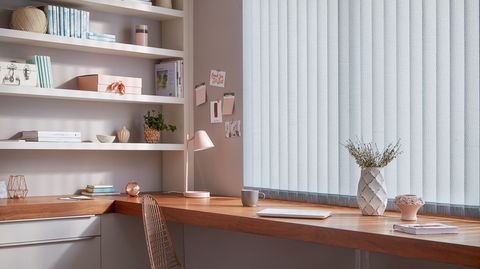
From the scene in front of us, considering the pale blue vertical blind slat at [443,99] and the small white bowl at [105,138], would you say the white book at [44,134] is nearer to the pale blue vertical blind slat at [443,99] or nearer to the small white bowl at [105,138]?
the small white bowl at [105,138]

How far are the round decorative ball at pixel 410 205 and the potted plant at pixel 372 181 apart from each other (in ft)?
0.63

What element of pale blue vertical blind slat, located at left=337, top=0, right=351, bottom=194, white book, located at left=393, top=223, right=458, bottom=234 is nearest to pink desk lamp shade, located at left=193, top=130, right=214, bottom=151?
pale blue vertical blind slat, located at left=337, top=0, right=351, bottom=194

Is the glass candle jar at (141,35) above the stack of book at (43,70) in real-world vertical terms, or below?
above

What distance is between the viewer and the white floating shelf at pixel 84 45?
4.06 metres

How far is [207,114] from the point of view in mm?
4742

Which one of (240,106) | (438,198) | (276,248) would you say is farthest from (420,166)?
(240,106)

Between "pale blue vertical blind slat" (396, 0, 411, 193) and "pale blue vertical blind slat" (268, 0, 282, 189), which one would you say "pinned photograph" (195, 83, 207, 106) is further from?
"pale blue vertical blind slat" (396, 0, 411, 193)

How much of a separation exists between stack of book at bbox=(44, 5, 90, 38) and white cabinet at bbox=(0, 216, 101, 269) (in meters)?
1.11

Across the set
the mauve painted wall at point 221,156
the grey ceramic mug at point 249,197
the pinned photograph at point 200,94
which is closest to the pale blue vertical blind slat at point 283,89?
the mauve painted wall at point 221,156

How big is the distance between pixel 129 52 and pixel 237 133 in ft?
2.86

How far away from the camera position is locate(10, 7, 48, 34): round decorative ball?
4.11 meters

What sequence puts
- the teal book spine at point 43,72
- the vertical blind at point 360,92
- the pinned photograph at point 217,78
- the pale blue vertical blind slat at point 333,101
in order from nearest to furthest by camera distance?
the vertical blind at point 360,92, the pale blue vertical blind slat at point 333,101, the teal book spine at point 43,72, the pinned photograph at point 217,78

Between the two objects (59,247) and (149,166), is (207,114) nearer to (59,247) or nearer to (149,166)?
(149,166)

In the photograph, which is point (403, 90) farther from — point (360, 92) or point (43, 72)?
point (43, 72)
